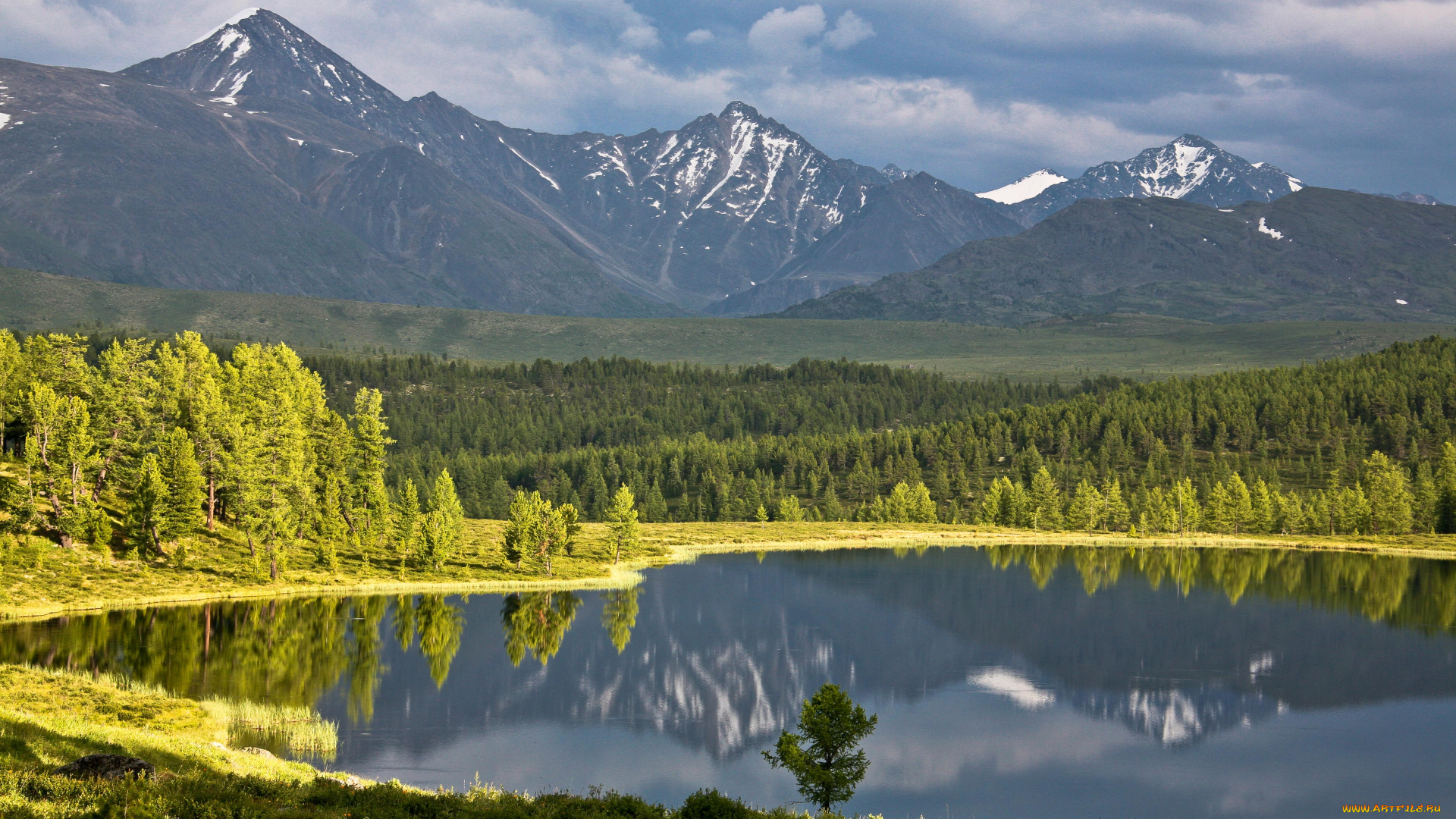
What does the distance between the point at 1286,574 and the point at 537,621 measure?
85888mm

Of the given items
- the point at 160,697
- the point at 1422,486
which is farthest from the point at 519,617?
the point at 1422,486

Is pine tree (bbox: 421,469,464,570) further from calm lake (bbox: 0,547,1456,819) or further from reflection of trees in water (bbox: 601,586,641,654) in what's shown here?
reflection of trees in water (bbox: 601,586,641,654)

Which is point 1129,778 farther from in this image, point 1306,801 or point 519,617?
point 519,617

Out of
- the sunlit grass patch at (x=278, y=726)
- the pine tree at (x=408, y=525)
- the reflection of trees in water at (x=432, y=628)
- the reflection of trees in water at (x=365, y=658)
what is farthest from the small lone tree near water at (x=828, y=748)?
the pine tree at (x=408, y=525)

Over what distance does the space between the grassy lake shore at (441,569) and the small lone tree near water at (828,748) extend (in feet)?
205

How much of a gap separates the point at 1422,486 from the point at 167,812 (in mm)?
188647

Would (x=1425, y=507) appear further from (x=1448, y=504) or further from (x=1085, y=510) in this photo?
(x=1085, y=510)

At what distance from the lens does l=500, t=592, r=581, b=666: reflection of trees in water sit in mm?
79250

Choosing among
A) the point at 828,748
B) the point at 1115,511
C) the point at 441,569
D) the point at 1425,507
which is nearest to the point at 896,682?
the point at 828,748

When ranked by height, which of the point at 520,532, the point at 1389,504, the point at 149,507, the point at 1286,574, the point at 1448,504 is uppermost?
the point at 149,507

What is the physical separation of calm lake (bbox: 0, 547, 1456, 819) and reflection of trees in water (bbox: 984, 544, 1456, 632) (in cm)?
91

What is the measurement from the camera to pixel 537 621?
297 ft

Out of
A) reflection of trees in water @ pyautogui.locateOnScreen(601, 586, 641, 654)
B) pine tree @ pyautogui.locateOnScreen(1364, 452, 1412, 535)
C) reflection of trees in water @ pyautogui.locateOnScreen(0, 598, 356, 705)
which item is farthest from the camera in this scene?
pine tree @ pyautogui.locateOnScreen(1364, 452, 1412, 535)

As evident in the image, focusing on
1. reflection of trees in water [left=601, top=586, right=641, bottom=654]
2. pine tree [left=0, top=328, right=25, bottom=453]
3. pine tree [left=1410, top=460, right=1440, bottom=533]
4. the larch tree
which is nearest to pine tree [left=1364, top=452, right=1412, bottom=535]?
pine tree [left=1410, top=460, right=1440, bottom=533]
